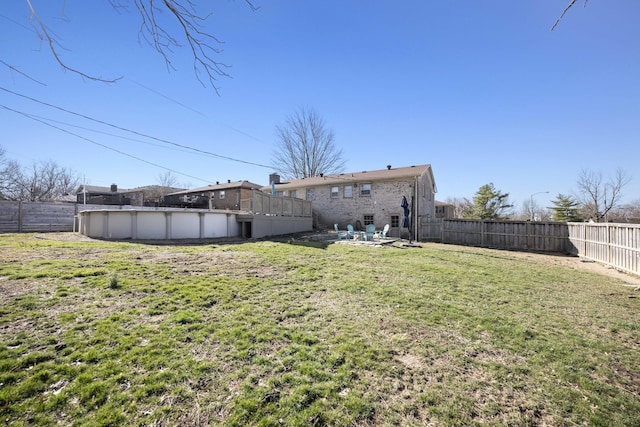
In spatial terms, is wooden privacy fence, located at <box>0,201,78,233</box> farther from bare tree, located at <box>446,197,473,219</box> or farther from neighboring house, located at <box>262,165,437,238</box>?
bare tree, located at <box>446,197,473,219</box>

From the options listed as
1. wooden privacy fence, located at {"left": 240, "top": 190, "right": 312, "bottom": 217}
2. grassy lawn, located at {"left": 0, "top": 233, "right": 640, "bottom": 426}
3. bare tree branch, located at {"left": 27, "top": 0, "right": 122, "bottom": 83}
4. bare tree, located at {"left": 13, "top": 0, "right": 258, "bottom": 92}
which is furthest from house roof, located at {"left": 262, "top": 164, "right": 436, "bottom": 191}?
bare tree branch, located at {"left": 27, "top": 0, "right": 122, "bottom": 83}

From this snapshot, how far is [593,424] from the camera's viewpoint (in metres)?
2.25

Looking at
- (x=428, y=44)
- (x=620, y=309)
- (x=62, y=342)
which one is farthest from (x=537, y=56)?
(x=62, y=342)

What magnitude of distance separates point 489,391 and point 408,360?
839 millimetres

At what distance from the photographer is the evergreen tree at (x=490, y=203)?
37375mm

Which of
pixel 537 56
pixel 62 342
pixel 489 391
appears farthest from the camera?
pixel 537 56

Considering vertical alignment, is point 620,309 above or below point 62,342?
below

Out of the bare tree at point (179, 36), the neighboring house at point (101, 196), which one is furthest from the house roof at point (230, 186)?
the bare tree at point (179, 36)

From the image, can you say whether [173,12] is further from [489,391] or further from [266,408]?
Answer: [489,391]

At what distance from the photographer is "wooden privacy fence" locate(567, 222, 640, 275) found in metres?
8.86

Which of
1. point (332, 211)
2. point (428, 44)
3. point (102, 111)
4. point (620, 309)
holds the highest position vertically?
point (428, 44)

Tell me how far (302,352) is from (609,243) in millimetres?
13984

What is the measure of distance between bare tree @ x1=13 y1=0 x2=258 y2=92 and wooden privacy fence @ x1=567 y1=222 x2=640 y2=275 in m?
13.2

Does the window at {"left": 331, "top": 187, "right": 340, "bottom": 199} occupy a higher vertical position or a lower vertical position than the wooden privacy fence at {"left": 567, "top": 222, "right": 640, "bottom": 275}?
higher
